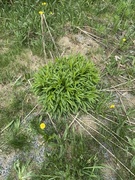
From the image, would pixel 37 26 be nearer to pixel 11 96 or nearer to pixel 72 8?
pixel 72 8

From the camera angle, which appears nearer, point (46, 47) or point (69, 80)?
point (69, 80)

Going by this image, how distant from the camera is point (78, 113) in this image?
2713 mm

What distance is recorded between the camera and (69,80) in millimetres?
2641

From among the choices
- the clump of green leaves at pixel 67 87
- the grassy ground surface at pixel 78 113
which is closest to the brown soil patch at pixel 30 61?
the grassy ground surface at pixel 78 113

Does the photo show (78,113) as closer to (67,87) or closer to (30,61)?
(67,87)

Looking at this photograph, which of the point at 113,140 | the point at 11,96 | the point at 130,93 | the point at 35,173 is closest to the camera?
the point at 35,173

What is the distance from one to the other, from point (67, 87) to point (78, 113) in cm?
31

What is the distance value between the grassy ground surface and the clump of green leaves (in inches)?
3.9

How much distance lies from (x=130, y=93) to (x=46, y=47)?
1146 mm

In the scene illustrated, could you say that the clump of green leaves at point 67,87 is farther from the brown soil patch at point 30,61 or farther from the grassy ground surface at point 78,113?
the brown soil patch at point 30,61

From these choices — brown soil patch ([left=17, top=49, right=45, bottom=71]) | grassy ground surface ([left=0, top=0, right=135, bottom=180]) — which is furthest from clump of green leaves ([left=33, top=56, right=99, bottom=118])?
brown soil patch ([left=17, top=49, right=45, bottom=71])

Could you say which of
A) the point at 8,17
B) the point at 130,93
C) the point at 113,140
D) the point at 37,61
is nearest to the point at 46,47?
the point at 37,61

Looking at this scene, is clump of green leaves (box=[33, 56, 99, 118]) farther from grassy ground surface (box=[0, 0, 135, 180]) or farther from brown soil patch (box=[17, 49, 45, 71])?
brown soil patch (box=[17, 49, 45, 71])

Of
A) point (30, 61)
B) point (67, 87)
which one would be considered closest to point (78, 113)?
point (67, 87)
